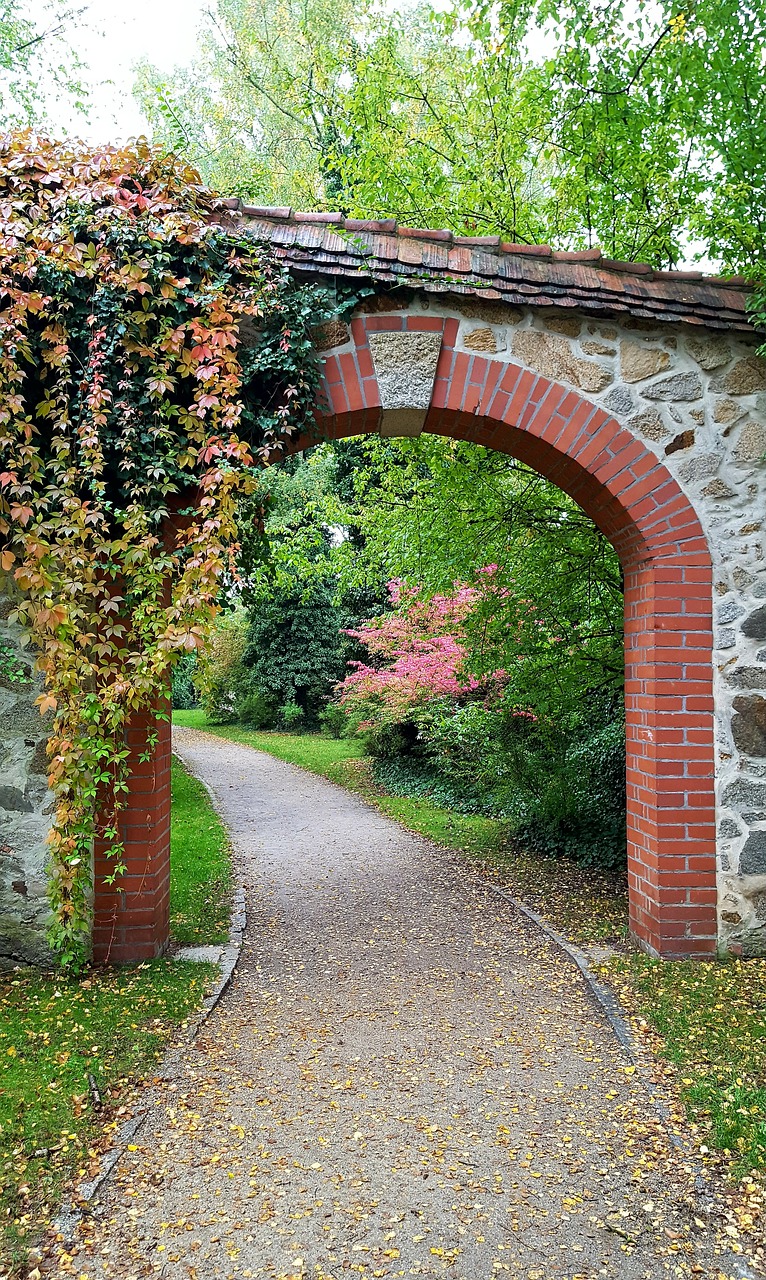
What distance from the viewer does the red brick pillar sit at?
13.8 feet

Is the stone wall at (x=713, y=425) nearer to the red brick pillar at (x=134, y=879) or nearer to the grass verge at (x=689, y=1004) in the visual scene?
the grass verge at (x=689, y=1004)

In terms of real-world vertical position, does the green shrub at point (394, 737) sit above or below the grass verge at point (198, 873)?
above

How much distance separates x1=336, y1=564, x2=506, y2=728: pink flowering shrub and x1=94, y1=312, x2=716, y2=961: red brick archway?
80.6 inches

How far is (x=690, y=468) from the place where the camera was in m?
4.48

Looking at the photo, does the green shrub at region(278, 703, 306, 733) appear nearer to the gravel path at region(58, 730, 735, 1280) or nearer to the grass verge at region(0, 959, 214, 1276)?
the gravel path at region(58, 730, 735, 1280)

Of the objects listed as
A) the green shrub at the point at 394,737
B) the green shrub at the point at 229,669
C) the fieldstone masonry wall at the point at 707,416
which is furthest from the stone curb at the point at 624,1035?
the green shrub at the point at 229,669

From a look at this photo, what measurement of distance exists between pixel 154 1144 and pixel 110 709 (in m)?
1.81

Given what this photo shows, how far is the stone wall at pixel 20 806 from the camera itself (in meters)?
4.05

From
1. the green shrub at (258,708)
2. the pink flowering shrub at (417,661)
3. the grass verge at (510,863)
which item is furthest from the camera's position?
the green shrub at (258,708)

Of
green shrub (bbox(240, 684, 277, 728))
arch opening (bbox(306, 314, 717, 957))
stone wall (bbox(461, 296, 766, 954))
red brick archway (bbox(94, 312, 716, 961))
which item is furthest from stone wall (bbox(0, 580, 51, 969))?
green shrub (bbox(240, 684, 277, 728))

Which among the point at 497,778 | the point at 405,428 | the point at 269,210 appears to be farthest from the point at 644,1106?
the point at 497,778

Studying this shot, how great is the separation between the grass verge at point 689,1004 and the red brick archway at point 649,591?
0.26 m

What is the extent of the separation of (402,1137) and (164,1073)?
1011mm

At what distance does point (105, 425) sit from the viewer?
391cm
